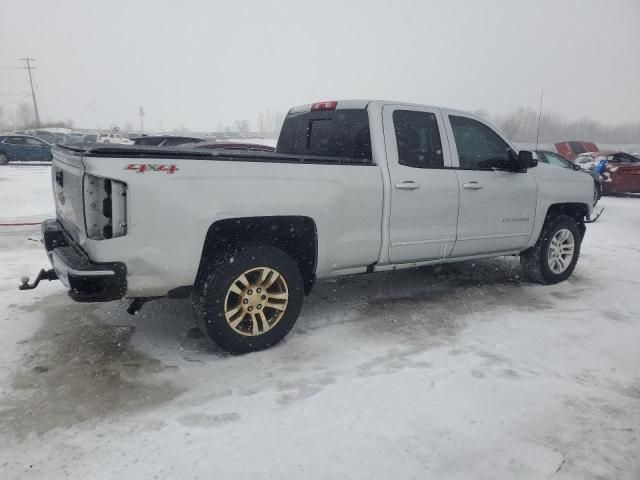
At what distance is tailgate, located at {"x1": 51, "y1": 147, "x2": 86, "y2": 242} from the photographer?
3.14 meters

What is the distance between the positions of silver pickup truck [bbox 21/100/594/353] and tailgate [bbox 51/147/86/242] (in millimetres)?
20

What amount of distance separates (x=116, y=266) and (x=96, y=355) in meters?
0.97

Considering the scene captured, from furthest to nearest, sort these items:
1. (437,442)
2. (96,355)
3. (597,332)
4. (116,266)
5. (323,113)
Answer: (323,113) → (597,332) → (96,355) → (116,266) → (437,442)

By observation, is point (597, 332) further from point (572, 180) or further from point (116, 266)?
point (116, 266)

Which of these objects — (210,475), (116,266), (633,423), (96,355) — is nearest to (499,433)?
(633,423)

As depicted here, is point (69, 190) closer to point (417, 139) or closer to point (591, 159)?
point (417, 139)

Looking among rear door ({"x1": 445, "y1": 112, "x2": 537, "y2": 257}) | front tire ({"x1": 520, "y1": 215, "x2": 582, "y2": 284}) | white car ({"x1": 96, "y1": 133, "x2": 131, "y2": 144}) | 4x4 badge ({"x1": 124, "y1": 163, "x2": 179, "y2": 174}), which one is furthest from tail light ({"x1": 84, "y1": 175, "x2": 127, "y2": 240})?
white car ({"x1": 96, "y1": 133, "x2": 131, "y2": 144})

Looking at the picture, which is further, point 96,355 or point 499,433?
point 96,355

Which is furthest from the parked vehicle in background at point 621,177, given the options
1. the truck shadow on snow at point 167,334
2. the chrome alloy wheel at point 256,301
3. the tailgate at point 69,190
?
the tailgate at point 69,190

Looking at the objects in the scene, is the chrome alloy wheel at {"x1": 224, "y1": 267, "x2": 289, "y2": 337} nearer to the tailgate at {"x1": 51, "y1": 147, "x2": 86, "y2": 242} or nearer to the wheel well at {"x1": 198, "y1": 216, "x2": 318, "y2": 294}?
the wheel well at {"x1": 198, "y1": 216, "x2": 318, "y2": 294}

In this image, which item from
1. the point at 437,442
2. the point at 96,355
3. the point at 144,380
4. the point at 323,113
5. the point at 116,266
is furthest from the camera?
the point at 323,113

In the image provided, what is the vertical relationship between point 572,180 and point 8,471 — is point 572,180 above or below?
above

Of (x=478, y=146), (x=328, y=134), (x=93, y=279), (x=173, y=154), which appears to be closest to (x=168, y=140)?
(x=328, y=134)

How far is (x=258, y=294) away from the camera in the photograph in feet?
11.7
